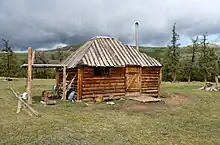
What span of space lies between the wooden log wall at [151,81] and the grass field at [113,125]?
5282mm

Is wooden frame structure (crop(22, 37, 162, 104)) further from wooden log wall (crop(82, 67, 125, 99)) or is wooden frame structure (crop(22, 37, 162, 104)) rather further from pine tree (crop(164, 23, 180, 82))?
pine tree (crop(164, 23, 180, 82))

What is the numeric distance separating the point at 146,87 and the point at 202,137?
507 inches

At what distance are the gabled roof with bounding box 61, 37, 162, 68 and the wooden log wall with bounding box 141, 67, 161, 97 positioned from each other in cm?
61

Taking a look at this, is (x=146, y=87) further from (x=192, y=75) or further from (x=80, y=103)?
(x=192, y=75)

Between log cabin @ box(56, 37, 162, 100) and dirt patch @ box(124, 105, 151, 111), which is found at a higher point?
log cabin @ box(56, 37, 162, 100)

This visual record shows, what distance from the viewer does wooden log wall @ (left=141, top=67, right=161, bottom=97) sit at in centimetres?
2355

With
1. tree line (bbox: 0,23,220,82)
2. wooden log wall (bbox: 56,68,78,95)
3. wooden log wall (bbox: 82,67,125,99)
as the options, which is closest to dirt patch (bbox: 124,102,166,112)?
wooden log wall (bbox: 82,67,125,99)

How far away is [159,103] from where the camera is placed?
63.6 ft

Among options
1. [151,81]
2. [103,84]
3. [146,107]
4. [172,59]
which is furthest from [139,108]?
[172,59]

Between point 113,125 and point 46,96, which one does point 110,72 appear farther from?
point 113,125

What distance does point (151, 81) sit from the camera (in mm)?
24031

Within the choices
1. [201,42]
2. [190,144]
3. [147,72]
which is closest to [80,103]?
[147,72]

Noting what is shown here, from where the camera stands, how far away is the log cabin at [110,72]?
20.8m

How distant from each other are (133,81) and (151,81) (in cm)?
194
